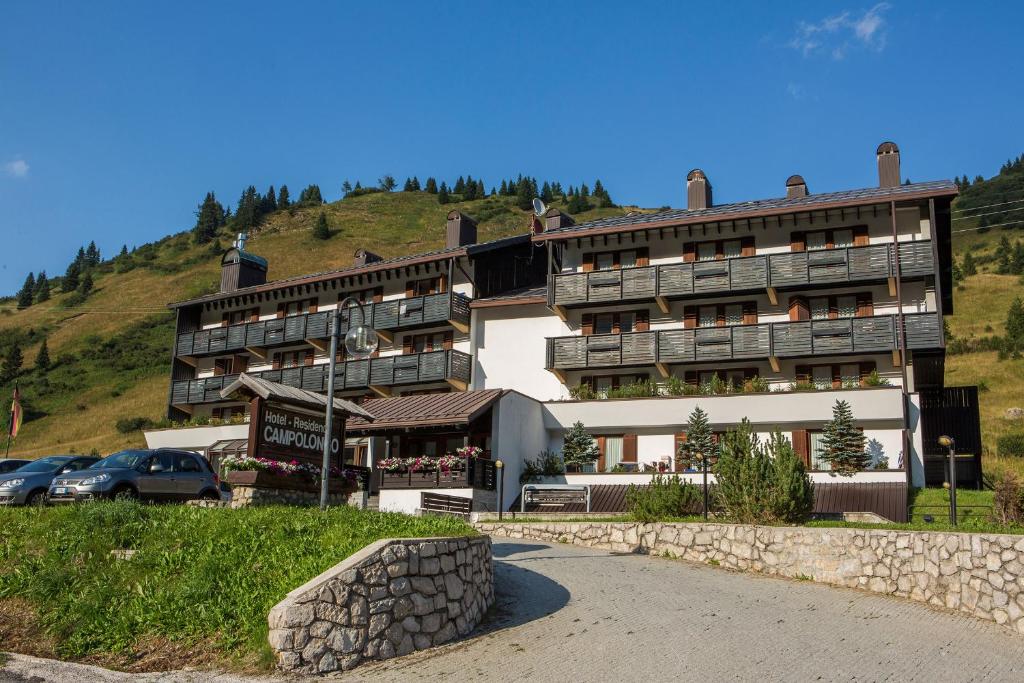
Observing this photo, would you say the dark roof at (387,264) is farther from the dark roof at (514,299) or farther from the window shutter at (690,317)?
the window shutter at (690,317)

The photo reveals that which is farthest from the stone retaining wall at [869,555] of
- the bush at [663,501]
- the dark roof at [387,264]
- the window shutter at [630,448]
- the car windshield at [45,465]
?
the dark roof at [387,264]

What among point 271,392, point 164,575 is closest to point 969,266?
point 271,392

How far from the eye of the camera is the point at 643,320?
35.8m

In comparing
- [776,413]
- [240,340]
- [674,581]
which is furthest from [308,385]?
[674,581]

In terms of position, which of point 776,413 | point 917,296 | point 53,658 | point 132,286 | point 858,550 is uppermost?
point 132,286

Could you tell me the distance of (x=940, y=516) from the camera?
966 inches

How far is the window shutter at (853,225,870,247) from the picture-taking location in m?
32.8

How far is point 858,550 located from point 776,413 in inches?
594

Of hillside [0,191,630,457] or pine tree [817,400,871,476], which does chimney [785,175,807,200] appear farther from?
hillside [0,191,630,457]

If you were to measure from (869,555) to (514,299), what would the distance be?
22.9 metres

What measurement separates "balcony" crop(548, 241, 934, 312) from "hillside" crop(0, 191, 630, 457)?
1199 inches

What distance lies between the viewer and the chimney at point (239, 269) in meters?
49.1

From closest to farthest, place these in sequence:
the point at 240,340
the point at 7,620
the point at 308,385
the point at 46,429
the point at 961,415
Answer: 1. the point at 7,620
2. the point at 961,415
3. the point at 308,385
4. the point at 240,340
5. the point at 46,429

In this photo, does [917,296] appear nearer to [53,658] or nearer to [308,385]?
[308,385]
